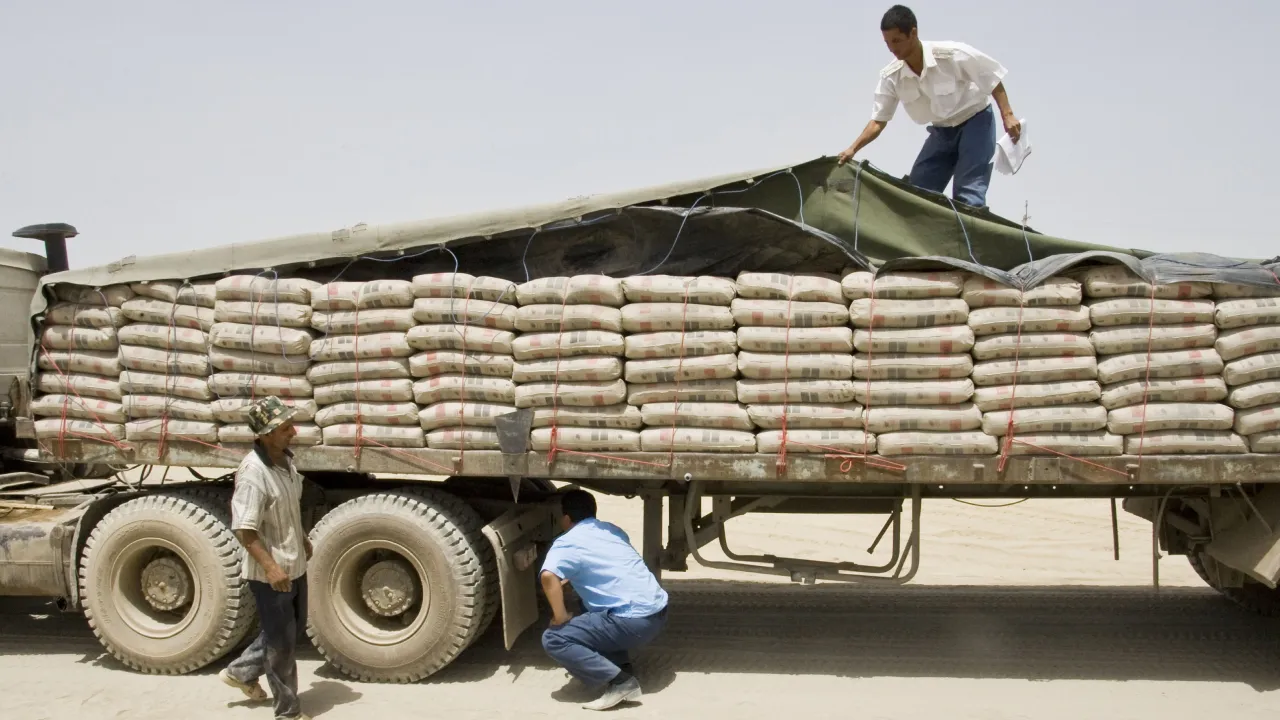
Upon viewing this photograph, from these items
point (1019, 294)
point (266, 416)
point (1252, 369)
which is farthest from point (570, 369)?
point (1252, 369)

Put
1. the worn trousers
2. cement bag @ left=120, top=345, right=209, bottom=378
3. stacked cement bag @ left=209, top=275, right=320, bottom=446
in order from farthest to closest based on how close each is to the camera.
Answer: cement bag @ left=120, top=345, right=209, bottom=378
stacked cement bag @ left=209, top=275, right=320, bottom=446
the worn trousers

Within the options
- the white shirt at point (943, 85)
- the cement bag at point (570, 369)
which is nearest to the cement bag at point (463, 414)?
the cement bag at point (570, 369)

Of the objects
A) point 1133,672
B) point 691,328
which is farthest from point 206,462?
point 1133,672

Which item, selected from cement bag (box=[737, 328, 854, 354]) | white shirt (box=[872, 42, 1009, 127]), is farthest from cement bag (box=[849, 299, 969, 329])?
white shirt (box=[872, 42, 1009, 127])

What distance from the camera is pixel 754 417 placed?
5410mm

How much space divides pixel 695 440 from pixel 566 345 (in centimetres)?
84

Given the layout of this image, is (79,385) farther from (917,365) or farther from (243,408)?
(917,365)

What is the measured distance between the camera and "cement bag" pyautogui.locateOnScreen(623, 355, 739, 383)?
5395mm

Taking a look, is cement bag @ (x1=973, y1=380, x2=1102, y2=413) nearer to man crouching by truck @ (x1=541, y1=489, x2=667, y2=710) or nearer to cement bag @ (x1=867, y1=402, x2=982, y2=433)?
cement bag @ (x1=867, y1=402, x2=982, y2=433)

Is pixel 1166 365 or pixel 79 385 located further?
pixel 79 385

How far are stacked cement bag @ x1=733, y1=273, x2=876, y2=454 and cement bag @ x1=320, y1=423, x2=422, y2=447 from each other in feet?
5.89

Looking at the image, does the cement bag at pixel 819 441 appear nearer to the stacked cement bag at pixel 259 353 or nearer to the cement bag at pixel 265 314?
the stacked cement bag at pixel 259 353

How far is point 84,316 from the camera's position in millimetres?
6102

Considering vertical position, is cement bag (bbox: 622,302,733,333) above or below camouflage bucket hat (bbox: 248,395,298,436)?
above
